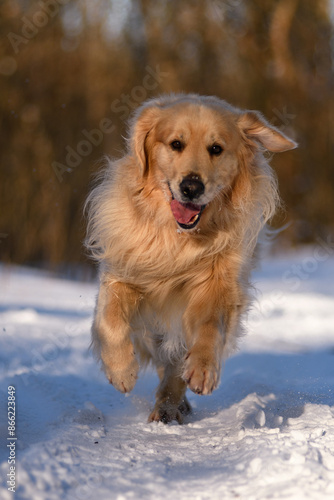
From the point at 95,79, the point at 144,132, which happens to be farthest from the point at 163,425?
the point at 95,79

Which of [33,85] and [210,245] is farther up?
[33,85]

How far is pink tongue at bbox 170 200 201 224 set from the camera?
3490mm

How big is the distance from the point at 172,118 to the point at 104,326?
1.20 meters

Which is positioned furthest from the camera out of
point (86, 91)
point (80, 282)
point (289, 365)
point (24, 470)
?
point (86, 91)

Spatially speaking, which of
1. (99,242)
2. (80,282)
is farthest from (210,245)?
(80,282)

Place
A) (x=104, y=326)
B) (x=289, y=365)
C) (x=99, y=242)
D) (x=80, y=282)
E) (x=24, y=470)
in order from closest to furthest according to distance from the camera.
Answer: (x=24, y=470) → (x=104, y=326) → (x=99, y=242) → (x=289, y=365) → (x=80, y=282)

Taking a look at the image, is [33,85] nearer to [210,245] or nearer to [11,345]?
[11,345]

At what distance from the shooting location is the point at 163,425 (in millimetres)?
3420

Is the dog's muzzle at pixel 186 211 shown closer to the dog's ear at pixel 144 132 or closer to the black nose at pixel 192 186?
the black nose at pixel 192 186

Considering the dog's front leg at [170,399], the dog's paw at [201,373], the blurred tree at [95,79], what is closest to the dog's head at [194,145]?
the dog's paw at [201,373]

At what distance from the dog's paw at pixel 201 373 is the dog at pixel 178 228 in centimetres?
28

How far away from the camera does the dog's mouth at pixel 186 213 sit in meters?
3.49

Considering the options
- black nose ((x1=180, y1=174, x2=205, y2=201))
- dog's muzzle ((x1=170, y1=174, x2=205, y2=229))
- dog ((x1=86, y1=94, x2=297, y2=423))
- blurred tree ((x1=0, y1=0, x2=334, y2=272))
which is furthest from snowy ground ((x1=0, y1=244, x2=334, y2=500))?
blurred tree ((x1=0, y1=0, x2=334, y2=272))

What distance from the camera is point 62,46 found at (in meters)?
10.4
